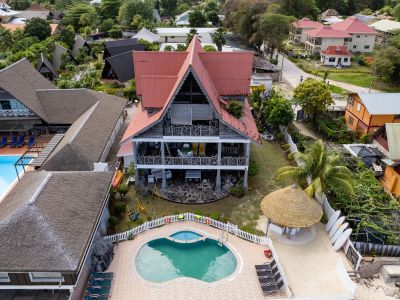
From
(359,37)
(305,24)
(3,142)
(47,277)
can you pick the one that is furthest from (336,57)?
(47,277)

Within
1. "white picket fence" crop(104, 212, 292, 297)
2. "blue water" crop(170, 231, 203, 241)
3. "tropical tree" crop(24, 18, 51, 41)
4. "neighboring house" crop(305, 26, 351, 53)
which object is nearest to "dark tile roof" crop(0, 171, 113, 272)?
"white picket fence" crop(104, 212, 292, 297)

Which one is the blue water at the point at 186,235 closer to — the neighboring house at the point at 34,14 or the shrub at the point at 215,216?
the shrub at the point at 215,216

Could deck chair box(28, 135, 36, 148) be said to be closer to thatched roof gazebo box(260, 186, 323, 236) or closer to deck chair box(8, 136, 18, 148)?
deck chair box(8, 136, 18, 148)

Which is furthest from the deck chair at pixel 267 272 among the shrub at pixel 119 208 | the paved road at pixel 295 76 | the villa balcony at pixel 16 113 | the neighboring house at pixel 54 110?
the paved road at pixel 295 76

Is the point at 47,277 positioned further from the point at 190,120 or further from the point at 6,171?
the point at 6,171

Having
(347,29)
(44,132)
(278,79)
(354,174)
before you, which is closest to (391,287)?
(354,174)
